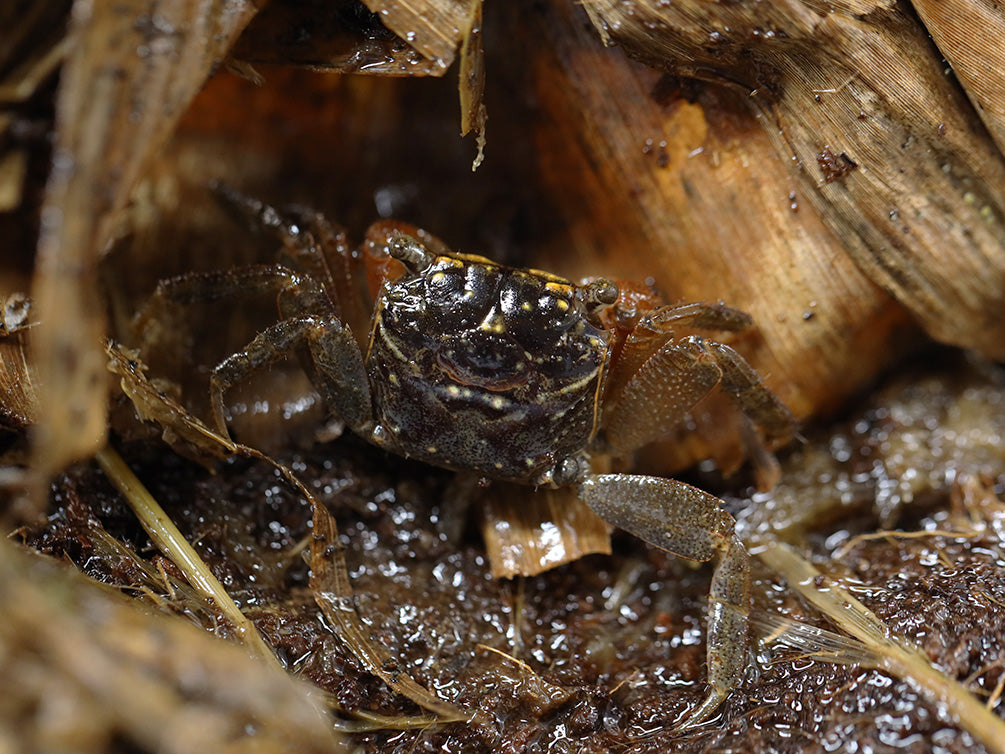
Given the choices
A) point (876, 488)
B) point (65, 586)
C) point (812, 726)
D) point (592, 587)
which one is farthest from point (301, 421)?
point (876, 488)

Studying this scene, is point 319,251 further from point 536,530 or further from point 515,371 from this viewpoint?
point 536,530

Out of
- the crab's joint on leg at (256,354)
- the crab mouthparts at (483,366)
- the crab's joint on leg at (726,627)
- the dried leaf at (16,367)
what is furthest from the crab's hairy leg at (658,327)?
the dried leaf at (16,367)

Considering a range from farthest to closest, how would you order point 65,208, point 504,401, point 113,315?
1. point 113,315
2. point 504,401
3. point 65,208

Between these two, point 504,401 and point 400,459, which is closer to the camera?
point 504,401

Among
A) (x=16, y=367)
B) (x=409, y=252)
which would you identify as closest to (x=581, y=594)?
(x=409, y=252)

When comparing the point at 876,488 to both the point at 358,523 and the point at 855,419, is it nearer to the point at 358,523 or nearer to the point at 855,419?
the point at 855,419

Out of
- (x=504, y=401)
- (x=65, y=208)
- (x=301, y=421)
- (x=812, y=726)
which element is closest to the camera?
(x=65, y=208)
